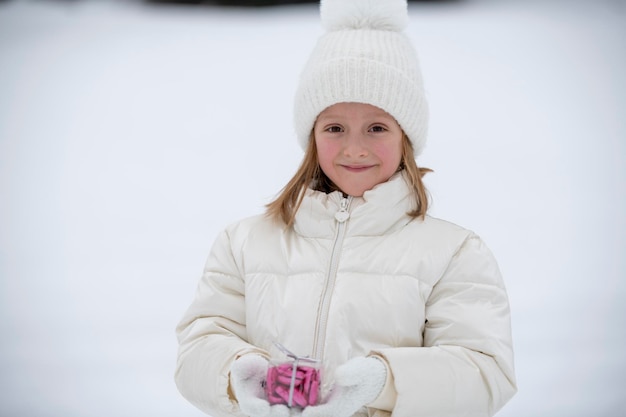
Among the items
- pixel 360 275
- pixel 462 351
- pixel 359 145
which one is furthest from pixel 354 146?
pixel 462 351

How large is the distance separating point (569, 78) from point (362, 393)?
356cm

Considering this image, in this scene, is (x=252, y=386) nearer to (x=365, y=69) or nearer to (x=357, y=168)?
(x=357, y=168)

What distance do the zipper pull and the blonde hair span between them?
8cm

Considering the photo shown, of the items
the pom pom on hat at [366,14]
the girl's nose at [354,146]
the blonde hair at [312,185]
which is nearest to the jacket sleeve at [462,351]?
the blonde hair at [312,185]

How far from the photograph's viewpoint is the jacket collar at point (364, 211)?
1362mm

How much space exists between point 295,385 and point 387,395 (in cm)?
16

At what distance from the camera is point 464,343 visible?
1263 millimetres

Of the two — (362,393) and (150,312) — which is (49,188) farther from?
(362,393)

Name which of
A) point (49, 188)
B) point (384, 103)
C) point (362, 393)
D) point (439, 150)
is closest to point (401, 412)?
point (362, 393)

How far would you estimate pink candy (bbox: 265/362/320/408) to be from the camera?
3.61 feet

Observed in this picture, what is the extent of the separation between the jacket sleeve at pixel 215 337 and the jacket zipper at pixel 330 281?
91mm

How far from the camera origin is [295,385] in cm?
110

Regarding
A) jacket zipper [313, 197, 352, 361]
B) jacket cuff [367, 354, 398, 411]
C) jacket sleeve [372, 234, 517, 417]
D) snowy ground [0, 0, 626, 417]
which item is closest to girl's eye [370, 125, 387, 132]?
jacket zipper [313, 197, 352, 361]

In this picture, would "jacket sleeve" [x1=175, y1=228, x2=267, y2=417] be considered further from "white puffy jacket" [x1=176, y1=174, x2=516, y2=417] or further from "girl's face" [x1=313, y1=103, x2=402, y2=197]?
"girl's face" [x1=313, y1=103, x2=402, y2=197]
